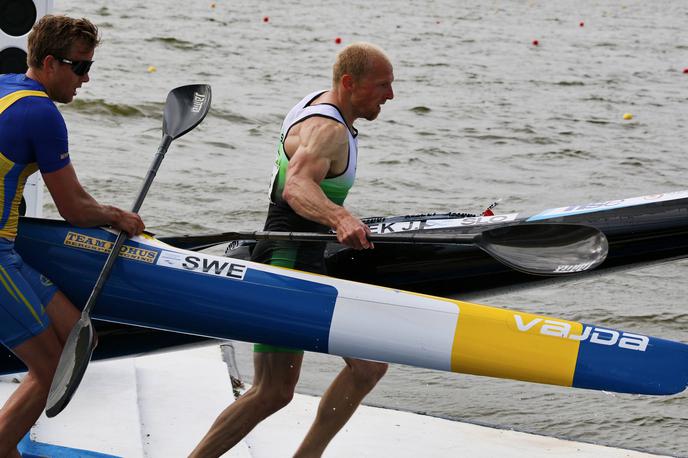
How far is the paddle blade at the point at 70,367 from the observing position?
3221 millimetres

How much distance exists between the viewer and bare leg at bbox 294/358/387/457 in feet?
12.5

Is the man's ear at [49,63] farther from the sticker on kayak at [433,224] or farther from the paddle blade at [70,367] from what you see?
the sticker on kayak at [433,224]

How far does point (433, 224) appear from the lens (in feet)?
14.1

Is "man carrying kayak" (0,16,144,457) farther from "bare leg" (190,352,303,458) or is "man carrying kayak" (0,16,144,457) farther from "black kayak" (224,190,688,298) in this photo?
"black kayak" (224,190,688,298)

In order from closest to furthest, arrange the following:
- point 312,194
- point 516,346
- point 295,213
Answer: point 312,194 < point 516,346 < point 295,213

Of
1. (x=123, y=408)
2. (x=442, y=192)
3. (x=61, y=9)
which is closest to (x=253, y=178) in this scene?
(x=442, y=192)

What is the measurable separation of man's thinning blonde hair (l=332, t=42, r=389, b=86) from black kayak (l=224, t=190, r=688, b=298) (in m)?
0.69

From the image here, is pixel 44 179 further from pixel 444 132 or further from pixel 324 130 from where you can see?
pixel 444 132

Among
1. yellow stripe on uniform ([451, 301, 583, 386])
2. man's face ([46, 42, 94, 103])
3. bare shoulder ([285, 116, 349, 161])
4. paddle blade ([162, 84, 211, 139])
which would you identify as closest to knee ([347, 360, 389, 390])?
yellow stripe on uniform ([451, 301, 583, 386])

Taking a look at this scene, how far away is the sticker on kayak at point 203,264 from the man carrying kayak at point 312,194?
0.52 feet

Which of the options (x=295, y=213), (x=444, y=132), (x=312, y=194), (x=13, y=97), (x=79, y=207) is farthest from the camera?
(x=444, y=132)

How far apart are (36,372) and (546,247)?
165 centimetres

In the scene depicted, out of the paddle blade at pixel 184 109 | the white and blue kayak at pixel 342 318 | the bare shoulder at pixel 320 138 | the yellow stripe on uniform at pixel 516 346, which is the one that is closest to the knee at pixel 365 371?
the white and blue kayak at pixel 342 318

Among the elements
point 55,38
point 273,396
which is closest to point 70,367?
point 273,396
